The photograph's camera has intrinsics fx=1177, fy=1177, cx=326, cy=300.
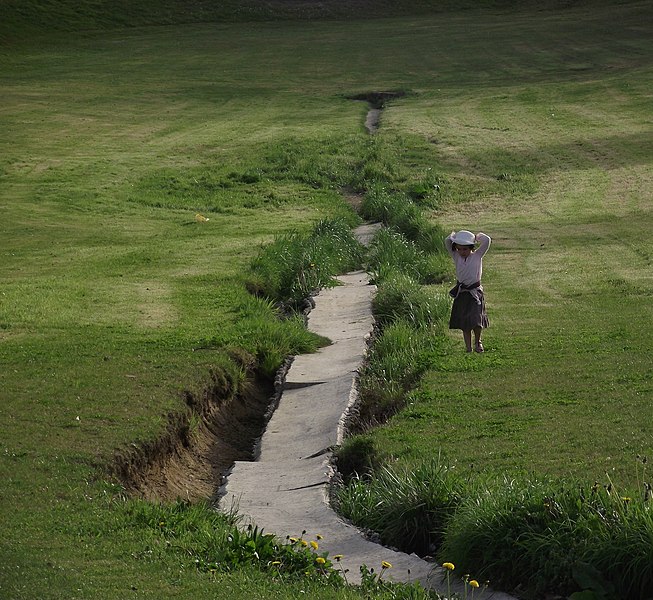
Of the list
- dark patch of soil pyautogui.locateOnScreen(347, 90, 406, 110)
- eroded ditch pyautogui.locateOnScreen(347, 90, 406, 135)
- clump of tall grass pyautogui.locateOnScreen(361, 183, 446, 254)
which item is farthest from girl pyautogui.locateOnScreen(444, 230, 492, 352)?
dark patch of soil pyautogui.locateOnScreen(347, 90, 406, 110)

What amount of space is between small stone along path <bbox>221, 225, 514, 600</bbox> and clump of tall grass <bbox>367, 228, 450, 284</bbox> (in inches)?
65.3

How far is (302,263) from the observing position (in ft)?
57.5

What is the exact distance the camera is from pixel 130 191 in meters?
25.5

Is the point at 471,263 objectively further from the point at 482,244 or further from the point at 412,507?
the point at 412,507

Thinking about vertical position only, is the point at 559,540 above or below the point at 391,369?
above

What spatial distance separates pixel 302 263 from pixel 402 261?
5.24 feet

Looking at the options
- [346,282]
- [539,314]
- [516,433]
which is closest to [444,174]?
[346,282]

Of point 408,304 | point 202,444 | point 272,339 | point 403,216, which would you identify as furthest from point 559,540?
point 403,216

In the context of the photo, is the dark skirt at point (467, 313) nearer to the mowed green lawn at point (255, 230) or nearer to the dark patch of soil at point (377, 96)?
the mowed green lawn at point (255, 230)

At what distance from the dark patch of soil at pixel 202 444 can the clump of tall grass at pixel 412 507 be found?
5.67 feet

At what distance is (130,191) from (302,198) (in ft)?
12.3

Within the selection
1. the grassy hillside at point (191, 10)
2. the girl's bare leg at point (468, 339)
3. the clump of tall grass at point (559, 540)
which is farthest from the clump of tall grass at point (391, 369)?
the grassy hillside at point (191, 10)

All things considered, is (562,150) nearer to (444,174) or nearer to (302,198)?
(444,174)

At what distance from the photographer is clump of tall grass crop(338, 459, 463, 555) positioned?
8.25 metres
